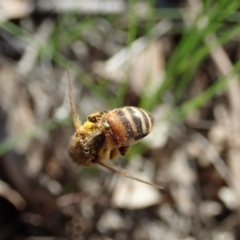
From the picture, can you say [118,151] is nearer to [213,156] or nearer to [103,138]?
[103,138]

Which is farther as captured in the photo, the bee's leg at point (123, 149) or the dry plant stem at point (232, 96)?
the dry plant stem at point (232, 96)

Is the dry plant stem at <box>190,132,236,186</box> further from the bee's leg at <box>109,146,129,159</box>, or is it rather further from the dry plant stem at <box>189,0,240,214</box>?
the bee's leg at <box>109,146,129,159</box>

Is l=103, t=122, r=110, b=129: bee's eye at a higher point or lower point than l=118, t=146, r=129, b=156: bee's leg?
higher

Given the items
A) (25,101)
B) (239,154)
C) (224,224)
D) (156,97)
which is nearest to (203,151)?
(239,154)

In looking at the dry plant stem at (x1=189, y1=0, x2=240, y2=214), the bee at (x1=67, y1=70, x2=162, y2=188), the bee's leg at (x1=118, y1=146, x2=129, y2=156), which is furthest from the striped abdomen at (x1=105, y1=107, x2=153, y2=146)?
the dry plant stem at (x1=189, y1=0, x2=240, y2=214)

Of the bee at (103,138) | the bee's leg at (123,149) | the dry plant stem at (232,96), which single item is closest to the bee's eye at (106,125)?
the bee at (103,138)

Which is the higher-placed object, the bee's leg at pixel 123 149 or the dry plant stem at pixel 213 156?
the dry plant stem at pixel 213 156

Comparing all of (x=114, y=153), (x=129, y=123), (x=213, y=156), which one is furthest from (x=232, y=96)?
(x=129, y=123)

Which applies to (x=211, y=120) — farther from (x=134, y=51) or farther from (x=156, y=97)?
(x=156, y=97)

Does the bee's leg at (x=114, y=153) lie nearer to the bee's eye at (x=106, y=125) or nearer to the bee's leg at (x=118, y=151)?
the bee's leg at (x=118, y=151)
